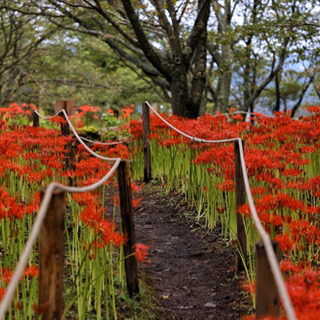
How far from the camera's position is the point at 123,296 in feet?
10.7

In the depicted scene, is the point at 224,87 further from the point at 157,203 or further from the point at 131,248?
the point at 131,248

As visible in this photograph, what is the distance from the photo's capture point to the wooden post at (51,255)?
2072 millimetres

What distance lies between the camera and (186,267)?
13.8 ft

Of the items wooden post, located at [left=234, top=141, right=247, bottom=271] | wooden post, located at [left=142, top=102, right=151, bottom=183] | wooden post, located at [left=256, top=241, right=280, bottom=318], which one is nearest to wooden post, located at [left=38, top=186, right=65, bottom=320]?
wooden post, located at [left=256, top=241, right=280, bottom=318]

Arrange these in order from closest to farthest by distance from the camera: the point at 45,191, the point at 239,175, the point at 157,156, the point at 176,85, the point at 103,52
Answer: the point at 45,191
the point at 239,175
the point at 157,156
the point at 176,85
the point at 103,52

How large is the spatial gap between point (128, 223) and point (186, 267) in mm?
1227

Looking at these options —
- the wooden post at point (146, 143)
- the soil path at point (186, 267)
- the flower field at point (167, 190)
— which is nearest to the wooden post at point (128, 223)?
the flower field at point (167, 190)

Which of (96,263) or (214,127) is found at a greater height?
(214,127)

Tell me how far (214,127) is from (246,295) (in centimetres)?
330

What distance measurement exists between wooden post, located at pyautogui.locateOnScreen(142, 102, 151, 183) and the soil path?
1223 mm

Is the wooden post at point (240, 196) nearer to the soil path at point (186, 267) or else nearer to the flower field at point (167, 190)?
the flower field at point (167, 190)

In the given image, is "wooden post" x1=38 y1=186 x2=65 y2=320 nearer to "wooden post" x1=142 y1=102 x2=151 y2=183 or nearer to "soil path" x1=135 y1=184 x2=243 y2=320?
"soil path" x1=135 y1=184 x2=243 y2=320

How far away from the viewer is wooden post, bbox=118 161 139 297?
321cm

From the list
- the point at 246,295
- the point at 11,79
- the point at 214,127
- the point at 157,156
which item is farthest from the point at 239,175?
the point at 11,79
